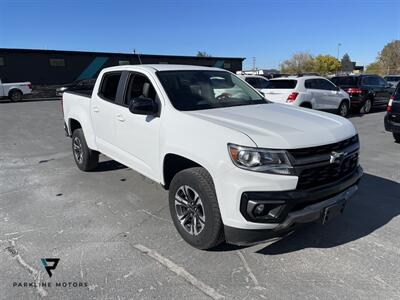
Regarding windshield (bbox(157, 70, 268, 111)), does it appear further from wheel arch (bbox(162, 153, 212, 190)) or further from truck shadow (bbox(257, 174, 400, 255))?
truck shadow (bbox(257, 174, 400, 255))

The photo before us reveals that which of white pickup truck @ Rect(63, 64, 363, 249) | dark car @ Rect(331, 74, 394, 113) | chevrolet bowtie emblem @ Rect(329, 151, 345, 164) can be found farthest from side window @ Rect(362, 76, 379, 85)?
chevrolet bowtie emblem @ Rect(329, 151, 345, 164)

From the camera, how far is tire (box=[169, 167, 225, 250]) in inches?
118

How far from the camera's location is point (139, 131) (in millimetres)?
3961

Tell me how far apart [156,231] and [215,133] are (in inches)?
57.9

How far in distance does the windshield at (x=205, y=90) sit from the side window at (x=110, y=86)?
943mm

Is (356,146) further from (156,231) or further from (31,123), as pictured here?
(31,123)

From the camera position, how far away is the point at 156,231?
12.4 feet

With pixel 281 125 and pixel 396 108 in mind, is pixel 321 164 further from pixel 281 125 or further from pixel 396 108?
pixel 396 108

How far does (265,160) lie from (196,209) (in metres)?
0.89

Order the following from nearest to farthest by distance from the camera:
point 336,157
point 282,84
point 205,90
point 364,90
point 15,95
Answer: point 336,157 < point 205,90 < point 282,84 < point 364,90 < point 15,95

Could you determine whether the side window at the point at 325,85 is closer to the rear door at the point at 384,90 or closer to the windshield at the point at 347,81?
the windshield at the point at 347,81

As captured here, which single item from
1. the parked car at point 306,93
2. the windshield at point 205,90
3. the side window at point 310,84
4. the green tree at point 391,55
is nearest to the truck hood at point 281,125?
the windshield at point 205,90

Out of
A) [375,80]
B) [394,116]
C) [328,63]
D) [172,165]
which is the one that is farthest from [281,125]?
Answer: [328,63]

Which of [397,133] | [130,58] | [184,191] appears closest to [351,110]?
[397,133]
